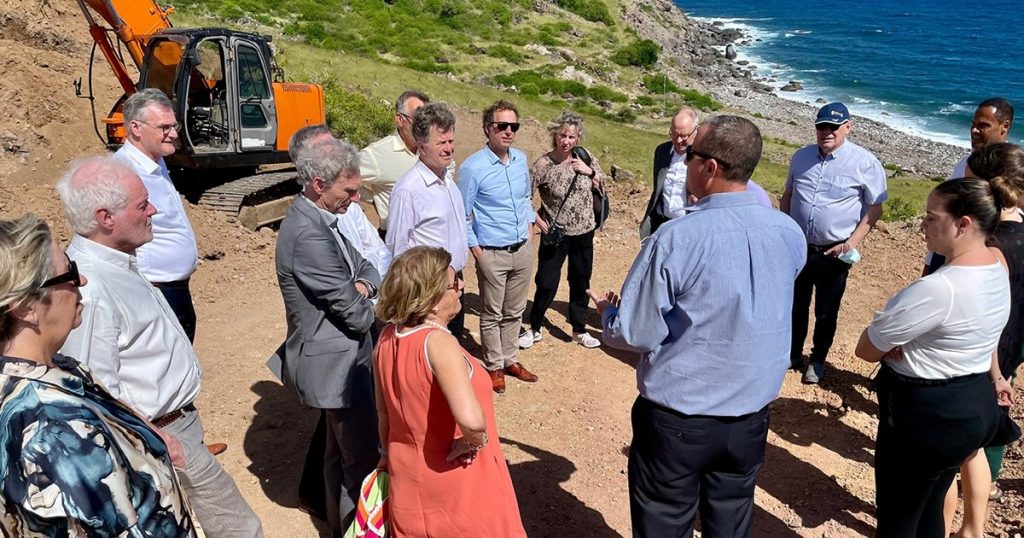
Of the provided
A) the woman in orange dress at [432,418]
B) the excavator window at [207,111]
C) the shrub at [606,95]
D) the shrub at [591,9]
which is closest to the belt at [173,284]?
the woman in orange dress at [432,418]

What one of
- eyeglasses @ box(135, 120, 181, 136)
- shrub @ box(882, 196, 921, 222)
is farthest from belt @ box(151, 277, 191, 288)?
shrub @ box(882, 196, 921, 222)

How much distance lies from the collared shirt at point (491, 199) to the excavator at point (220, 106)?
16.9 feet

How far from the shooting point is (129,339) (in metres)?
2.79

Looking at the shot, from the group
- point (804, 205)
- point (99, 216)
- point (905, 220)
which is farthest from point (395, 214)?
point (905, 220)

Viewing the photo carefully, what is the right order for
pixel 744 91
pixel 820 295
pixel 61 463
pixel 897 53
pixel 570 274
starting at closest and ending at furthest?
pixel 61 463 → pixel 820 295 → pixel 570 274 → pixel 744 91 → pixel 897 53

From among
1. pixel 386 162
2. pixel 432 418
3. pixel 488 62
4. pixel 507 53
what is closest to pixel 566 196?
pixel 386 162

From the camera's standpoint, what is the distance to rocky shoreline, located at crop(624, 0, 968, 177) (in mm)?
31453

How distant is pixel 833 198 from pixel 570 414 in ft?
8.47

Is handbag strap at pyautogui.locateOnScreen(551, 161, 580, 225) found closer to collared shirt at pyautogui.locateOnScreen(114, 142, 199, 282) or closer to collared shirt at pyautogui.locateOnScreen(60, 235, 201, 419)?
collared shirt at pyautogui.locateOnScreen(114, 142, 199, 282)

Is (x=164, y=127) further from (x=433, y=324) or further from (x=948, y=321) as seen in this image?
(x=948, y=321)

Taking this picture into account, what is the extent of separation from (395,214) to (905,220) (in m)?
8.11

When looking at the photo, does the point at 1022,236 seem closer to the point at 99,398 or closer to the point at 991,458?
the point at 991,458

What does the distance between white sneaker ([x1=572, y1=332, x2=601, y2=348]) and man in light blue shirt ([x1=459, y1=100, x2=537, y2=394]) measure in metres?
1.11

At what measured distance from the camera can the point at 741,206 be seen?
280cm
